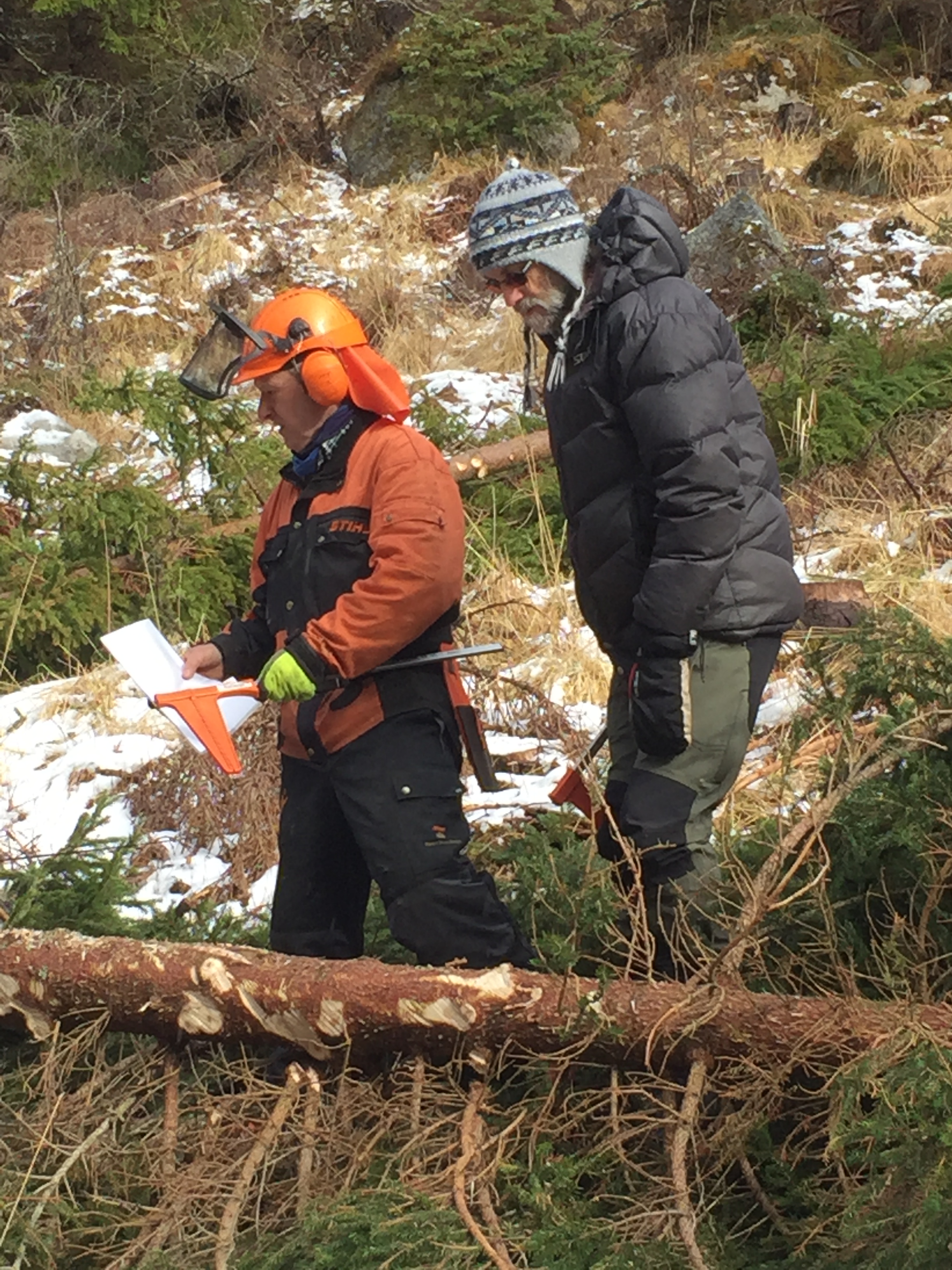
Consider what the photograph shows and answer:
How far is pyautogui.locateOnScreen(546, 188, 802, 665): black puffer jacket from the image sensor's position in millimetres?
2635

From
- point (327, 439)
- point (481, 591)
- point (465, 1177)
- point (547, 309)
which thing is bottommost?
point (481, 591)

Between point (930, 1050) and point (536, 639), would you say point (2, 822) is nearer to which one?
point (536, 639)

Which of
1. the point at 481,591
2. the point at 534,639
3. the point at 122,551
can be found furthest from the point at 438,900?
the point at 122,551

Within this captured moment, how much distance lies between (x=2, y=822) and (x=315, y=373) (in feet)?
8.79

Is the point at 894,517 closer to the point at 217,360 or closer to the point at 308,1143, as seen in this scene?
the point at 217,360

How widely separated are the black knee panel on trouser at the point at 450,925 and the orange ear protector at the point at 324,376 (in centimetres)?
118

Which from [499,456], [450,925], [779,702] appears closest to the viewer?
[450,925]

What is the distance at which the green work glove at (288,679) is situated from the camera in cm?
284

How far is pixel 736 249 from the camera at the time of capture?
8.03m

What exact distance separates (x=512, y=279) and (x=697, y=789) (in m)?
1.22

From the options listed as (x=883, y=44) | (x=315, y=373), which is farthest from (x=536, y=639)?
(x=883, y=44)

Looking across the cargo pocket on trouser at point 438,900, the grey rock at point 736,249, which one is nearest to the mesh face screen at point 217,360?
the cargo pocket on trouser at point 438,900

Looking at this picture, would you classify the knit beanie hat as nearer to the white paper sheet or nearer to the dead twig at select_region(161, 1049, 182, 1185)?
the white paper sheet

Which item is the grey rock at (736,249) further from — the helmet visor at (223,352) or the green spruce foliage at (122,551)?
the helmet visor at (223,352)
